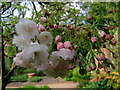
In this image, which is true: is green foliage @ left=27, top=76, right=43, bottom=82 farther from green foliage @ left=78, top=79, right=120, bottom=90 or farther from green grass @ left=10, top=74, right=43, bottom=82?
green foliage @ left=78, top=79, right=120, bottom=90

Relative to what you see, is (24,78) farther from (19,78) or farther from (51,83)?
(51,83)

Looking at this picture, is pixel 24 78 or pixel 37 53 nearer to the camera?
pixel 37 53

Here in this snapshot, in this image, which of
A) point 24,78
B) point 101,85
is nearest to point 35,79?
point 24,78

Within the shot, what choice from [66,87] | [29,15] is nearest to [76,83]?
[66,87]

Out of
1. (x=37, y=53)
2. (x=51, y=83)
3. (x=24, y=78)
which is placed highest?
(x=37, y=53)

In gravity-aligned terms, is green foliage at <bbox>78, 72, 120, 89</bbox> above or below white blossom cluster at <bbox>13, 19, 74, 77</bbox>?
below

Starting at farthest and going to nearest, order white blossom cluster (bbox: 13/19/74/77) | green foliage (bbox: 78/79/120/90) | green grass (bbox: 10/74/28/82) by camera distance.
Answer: green grass (bbox: 10/74/28/82), green foliage (bbox: 78/79/120/90), white blossom cluster (bbox: 13/19/74/77)

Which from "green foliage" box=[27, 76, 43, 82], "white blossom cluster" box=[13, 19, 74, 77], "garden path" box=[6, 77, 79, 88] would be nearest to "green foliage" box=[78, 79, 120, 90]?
"garden path" box=[6, 77, 79, 88]

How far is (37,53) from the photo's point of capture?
453 mm

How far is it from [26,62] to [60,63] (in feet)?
0.27

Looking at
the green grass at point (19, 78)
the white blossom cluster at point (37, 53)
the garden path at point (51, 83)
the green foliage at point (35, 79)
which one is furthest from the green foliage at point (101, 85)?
the white blossom cluster at point (37, 53)

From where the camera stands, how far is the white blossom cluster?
1.48ft

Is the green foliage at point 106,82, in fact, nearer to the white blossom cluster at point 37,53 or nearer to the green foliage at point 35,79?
the green foliage at point 35,79

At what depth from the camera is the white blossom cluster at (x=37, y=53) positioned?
45cm
